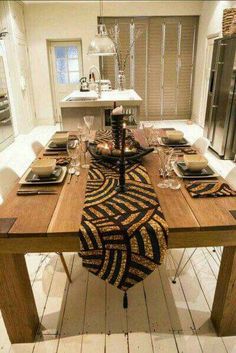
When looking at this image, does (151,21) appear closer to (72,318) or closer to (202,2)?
(202,2)

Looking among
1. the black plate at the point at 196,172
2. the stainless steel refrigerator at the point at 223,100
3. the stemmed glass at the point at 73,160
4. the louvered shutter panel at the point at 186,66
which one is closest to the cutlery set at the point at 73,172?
the stemmed glass at the point at 73,160

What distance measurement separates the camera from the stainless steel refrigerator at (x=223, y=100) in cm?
389

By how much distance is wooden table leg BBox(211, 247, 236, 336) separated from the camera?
4.66ft

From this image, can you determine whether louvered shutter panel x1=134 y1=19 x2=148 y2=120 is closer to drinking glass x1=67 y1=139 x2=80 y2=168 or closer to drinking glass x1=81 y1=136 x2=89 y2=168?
drinking glass x1=81 y1=136 x2=89 y2=168

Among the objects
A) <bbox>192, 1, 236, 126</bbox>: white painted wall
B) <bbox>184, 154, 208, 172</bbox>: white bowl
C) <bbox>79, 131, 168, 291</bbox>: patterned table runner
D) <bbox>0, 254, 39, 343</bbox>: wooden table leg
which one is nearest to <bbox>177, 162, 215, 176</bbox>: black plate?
<bbox>184, 154, 208, 172</bbox>: white bowl

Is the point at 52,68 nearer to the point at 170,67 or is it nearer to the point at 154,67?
the point at 154,67

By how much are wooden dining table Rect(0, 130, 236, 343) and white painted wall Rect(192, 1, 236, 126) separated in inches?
190

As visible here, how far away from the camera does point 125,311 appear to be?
1.78m

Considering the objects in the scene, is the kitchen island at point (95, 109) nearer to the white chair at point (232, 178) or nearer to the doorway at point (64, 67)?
the white chair at point (232, 178)

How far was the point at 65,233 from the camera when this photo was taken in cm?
119

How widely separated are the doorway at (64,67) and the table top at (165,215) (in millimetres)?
5467

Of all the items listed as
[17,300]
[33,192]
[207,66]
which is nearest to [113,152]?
[33,192]

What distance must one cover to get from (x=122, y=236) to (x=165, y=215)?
0.23 meters

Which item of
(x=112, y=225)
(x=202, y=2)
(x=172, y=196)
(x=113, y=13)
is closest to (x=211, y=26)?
(x=202, y=2)
